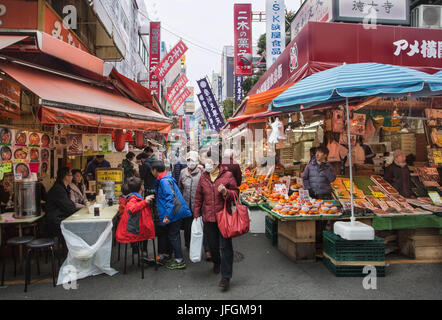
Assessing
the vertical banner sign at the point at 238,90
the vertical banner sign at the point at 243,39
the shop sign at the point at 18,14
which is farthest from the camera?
the vertical banner sign at the point at 238,90

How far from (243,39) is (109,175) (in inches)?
413

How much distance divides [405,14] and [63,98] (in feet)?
32.4

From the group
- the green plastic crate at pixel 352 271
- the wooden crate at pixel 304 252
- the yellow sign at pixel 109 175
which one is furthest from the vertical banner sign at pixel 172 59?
the green plastic crate at pixel 352 271

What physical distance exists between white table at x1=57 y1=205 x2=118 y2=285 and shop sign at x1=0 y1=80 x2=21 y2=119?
2842 millimetres

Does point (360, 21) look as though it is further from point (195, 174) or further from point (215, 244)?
point (215, 244)

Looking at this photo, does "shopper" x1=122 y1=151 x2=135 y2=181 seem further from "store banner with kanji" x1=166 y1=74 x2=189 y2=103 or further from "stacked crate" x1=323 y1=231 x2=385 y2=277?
"store banner with kanji" x1=166 y1=74 x2=189 y2=103

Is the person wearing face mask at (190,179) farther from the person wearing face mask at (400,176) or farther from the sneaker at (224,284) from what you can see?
the person wearing face mask at (400,176)

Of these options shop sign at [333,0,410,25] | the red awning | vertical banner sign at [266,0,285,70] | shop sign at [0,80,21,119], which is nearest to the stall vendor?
the red awning

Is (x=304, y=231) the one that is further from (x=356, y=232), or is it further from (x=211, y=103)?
(x=211, y=103)

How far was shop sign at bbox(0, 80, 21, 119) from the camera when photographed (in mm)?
5352

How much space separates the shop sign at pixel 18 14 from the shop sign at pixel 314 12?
25.7 ft

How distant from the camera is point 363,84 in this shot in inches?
167

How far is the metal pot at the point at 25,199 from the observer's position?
5.30 metres
